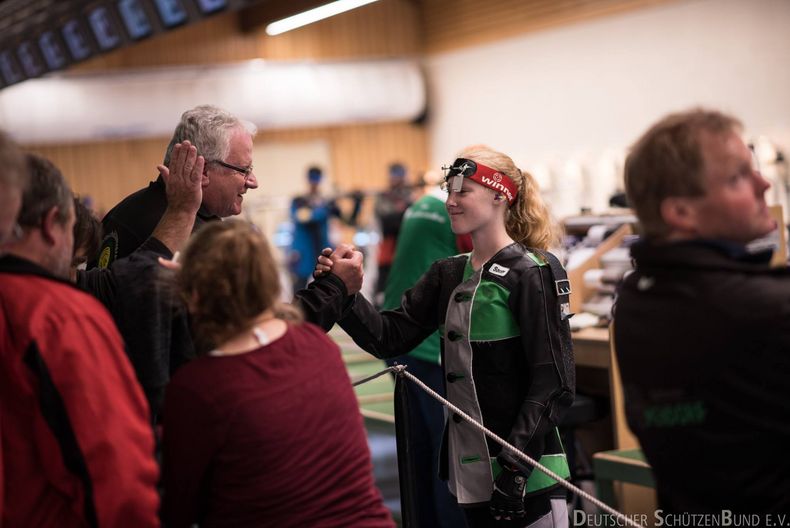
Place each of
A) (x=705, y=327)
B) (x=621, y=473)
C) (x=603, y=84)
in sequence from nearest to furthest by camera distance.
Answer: (x=705, y=327) → (x=621, y=473) → (x=603, y=84)

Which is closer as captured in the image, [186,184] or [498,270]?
[186,184]

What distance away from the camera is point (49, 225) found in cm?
185

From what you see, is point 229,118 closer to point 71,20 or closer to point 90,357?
point 90,357

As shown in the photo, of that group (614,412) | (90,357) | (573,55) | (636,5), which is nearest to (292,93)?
(573,55)

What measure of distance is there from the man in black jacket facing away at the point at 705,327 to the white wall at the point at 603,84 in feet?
32.2

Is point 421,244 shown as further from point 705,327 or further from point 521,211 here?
point 705,327

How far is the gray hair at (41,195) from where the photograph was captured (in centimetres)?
182

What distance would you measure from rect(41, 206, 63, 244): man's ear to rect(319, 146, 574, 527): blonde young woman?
1204mm

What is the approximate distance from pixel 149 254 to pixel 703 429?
1327 mm

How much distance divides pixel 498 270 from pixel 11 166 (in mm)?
1520

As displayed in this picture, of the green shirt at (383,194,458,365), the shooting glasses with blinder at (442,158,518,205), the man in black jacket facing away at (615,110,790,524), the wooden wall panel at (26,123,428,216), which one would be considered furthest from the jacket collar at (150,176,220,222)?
the wooden wall panel at (26,123,428,216)

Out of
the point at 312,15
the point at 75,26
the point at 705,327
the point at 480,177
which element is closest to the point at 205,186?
the point at 480,177

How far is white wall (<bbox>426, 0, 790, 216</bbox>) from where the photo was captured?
1111cm

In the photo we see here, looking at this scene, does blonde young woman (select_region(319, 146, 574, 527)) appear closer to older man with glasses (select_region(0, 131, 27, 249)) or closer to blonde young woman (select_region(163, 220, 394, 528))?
blonde young woman (select_region(163, 220, 394, 528))
